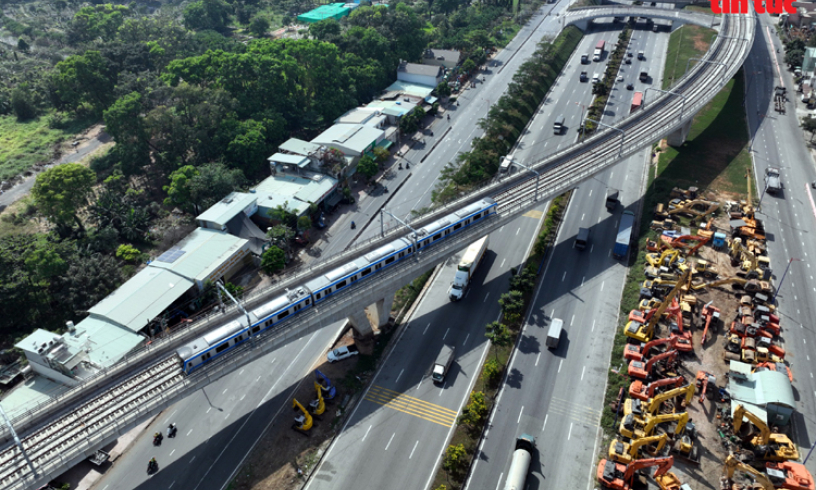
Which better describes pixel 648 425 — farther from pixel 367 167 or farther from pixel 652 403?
pixel 367 167

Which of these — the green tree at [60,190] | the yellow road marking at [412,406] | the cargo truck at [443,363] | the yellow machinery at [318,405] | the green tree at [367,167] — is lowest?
the yellow road marking at [412,406]

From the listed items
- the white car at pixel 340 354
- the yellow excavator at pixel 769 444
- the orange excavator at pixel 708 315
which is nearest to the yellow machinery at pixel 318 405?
the white car at pixel 340 354

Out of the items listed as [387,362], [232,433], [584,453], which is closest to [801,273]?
[584,453]

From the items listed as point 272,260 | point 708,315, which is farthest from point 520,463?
point 272,260

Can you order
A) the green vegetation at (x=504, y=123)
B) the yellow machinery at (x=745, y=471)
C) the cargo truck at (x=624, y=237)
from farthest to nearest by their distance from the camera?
1. the green vegetation at (x=504, y=123)
2. the cargo truck at (x=624, y=237)
3. the yellow machinery at (x=745, y=471)

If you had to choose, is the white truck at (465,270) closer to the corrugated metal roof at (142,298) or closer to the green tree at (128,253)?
the corrugated metal roof at (142,298)

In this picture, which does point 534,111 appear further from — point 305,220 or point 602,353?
point 602,353

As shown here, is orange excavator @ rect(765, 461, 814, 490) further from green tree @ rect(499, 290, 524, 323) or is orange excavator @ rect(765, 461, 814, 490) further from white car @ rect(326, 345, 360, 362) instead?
white car @ rect(326, 345, 360, 362)
